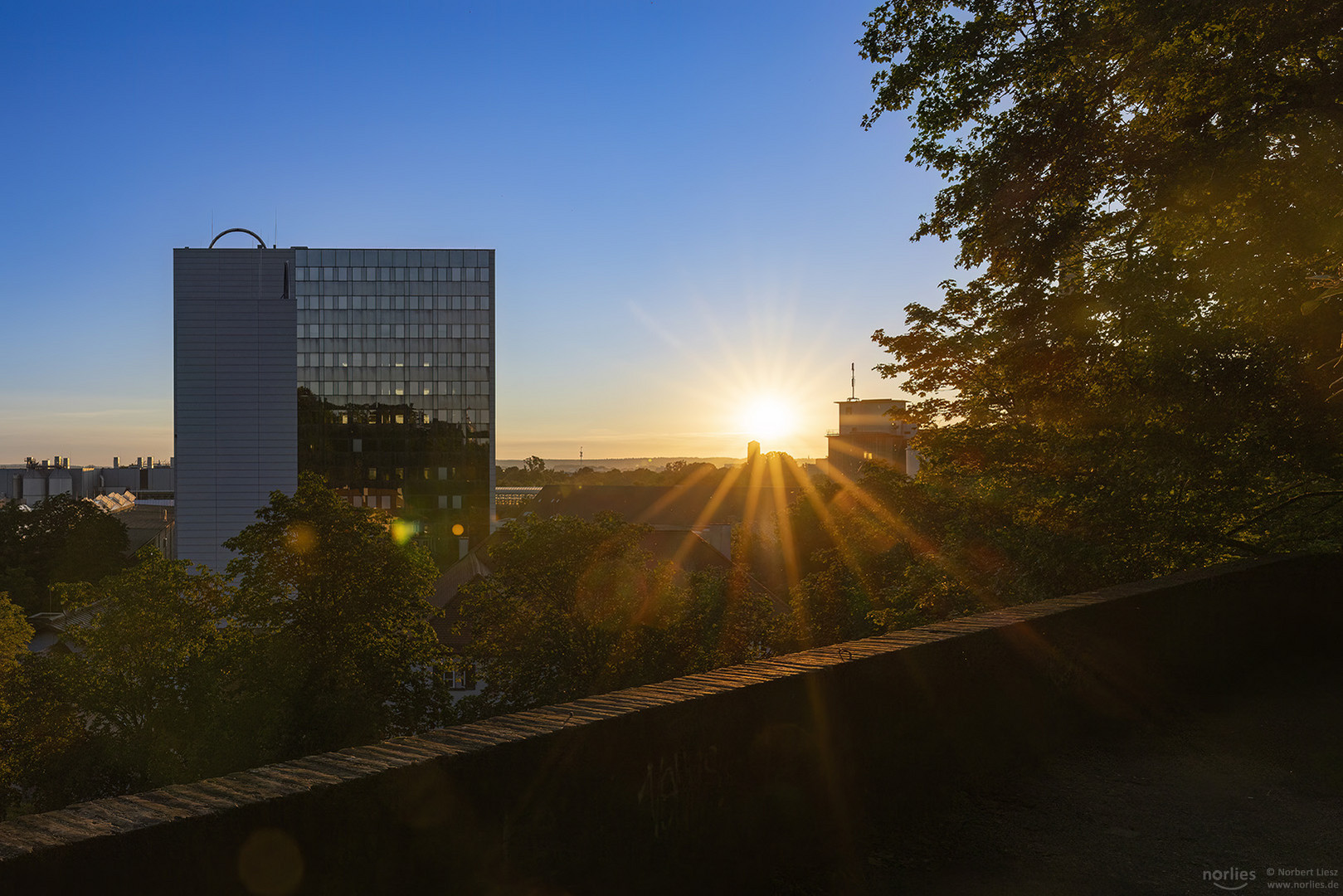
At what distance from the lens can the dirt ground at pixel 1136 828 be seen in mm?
4168

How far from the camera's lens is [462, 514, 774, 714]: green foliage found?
23984 millimetres

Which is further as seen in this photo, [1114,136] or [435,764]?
[1114,136]

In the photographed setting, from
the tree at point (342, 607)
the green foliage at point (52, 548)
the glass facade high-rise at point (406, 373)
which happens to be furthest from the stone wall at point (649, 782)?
the green foliage at point (52, 548)

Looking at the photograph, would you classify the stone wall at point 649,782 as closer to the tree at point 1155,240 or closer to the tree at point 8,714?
the tree at point 1155,240

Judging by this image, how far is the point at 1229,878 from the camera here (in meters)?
4.21

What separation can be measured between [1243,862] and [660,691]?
9.85 feet

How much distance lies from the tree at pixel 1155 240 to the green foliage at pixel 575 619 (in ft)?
40.4

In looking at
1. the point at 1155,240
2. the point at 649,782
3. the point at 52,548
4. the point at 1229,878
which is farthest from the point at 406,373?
the point at 1229,878

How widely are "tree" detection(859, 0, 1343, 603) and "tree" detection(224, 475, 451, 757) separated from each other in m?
15.8

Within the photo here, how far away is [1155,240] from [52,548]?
7060 centimetres

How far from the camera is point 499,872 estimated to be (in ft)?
10.3

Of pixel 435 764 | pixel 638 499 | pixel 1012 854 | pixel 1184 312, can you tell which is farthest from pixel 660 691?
pixel 638 499

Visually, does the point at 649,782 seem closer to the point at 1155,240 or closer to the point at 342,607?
the point at 1155,240

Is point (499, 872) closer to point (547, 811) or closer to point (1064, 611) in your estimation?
point (547, 811)
